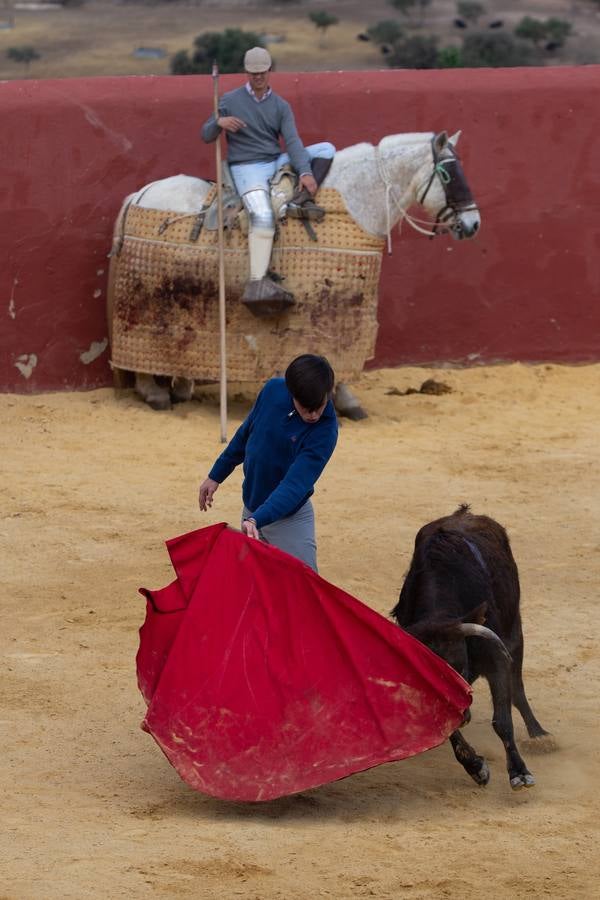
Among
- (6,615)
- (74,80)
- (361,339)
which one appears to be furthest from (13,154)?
(6,615)

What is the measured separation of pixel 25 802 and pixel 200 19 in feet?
110

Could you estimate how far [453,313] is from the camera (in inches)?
477

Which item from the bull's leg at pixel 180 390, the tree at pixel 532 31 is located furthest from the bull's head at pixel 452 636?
the tree at pixel 532 31

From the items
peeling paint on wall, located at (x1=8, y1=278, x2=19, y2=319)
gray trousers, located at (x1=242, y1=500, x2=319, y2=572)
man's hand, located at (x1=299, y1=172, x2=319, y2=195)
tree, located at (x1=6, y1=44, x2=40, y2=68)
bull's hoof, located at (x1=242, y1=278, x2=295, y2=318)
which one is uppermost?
man's hand, located at (x1=299, y1=172, x2=319, y2=195)

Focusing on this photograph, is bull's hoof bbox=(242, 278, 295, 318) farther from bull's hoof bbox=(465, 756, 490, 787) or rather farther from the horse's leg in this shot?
bull's hoof bbox=(465, 756, 490, 787)

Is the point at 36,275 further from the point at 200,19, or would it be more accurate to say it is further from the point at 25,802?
the point at 200,19

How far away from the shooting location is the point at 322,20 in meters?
35.4

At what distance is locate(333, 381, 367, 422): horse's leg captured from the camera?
10.8 m

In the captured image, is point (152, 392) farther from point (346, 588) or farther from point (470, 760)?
point (470, 760)

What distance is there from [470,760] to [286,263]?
584 centimetres

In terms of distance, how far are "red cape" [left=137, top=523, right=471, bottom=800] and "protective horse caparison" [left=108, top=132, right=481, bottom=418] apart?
5574mm

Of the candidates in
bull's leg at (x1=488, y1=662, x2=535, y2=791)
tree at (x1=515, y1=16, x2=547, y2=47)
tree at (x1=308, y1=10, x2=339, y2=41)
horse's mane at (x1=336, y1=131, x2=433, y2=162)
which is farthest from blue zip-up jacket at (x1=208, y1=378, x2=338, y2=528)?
tree at (x1=308, y1=10, x2=339, y2=41)

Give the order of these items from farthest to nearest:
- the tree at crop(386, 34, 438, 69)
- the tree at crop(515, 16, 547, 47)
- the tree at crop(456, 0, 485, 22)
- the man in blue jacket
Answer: the tree at crop(456, 0, 485, 22), the tree at crop(515, 16, 547, 47), the tree at crop(386, 34, 438, 69), the man in blue jacket

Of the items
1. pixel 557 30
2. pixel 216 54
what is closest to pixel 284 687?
pixel 216 54
